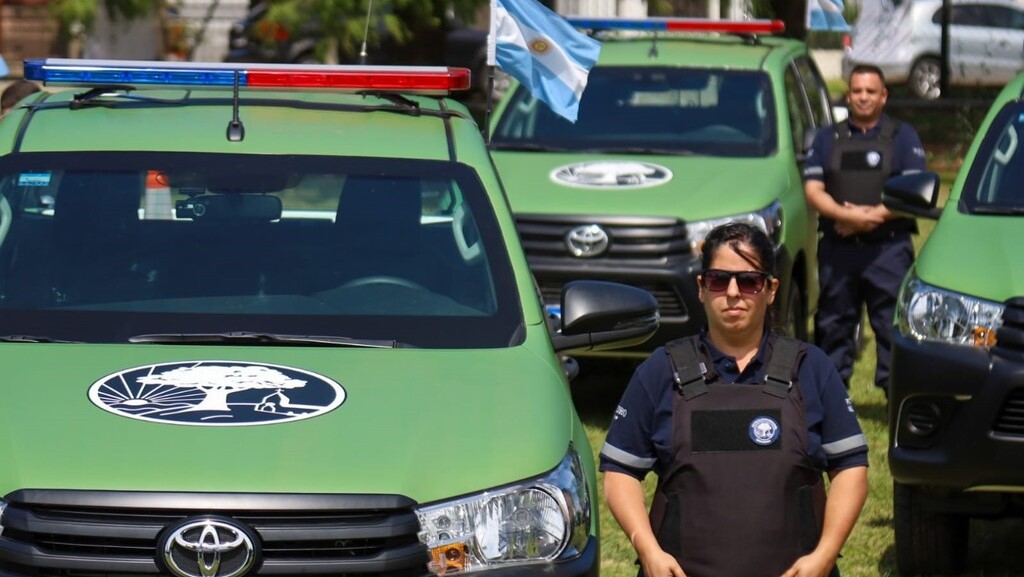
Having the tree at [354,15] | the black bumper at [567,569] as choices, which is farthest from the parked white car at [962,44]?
the black bumper at [567,569]

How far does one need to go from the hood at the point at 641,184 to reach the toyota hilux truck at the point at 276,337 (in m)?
3.51

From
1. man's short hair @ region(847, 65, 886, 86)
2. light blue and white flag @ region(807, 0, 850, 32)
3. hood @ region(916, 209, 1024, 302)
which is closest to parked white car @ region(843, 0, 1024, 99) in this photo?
light blue and white flag @ region(807, 0, 850, 32)

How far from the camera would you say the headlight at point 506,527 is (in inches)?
162

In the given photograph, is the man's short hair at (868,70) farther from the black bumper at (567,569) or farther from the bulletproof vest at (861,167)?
the black bumper at (567,569)

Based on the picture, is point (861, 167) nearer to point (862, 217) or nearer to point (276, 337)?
point (862, 217)

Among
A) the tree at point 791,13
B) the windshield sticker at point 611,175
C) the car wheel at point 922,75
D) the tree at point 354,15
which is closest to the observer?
the windshield sticker at point 611,175

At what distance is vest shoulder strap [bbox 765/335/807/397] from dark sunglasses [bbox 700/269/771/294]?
5.1 inches

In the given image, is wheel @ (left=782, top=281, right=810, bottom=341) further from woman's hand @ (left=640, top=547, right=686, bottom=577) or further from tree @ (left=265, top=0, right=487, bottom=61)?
woman's hand @ (left=640, top=547, right=686, bottom=577)

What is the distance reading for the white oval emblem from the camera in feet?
13.1

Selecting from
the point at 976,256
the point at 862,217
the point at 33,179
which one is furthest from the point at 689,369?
the point at 862,217

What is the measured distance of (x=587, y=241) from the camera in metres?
9.45

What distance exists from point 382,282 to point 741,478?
149 cm

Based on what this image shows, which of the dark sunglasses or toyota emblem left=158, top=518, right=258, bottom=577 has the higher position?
the dark sunglasses

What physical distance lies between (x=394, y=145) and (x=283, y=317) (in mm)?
756
